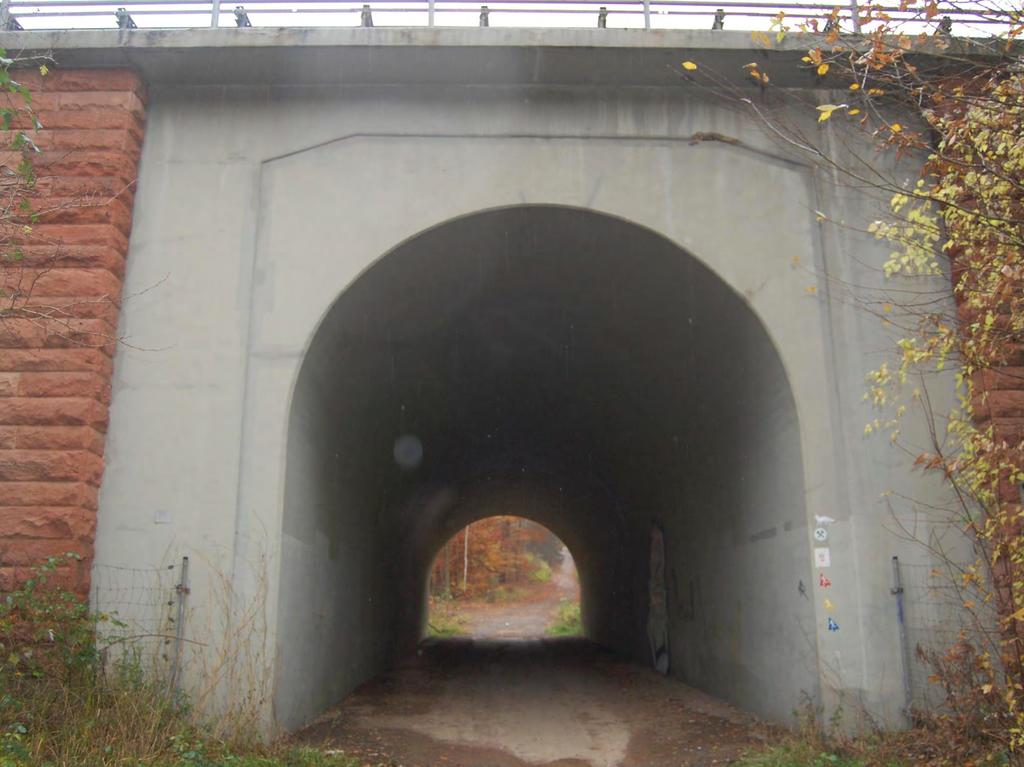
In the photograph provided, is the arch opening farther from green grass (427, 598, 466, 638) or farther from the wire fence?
the wire fence

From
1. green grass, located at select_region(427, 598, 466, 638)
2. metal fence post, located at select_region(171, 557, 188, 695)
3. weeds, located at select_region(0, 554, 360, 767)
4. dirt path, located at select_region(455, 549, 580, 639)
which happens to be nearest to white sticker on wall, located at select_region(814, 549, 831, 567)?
weeds, located at select_region(0, 554, 360, 767)

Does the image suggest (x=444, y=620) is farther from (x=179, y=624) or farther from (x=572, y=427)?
(x=179, y=624)

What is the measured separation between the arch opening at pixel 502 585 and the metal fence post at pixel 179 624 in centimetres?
1783

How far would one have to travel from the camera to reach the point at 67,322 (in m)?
7.84

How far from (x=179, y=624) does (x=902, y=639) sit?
5821 mm

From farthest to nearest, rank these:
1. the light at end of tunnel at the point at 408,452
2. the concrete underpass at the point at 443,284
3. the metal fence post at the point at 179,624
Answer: the light at end of tunnel at the point at 408,452 < the concrete underpass at the point at 443,284 < the metal fence post at the point at 179,624

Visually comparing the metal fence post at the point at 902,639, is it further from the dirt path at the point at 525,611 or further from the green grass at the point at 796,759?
the dirt path at the point at 525,611

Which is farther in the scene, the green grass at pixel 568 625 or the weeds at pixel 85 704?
the green grass at pixel 568 625

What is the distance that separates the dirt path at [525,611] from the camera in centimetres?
2905

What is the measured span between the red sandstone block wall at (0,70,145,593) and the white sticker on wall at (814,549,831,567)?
5.98 m

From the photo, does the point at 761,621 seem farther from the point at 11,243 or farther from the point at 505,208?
the point at 11,243

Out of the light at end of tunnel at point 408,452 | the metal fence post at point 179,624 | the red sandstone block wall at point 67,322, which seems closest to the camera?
the metal fence post at point 179,624

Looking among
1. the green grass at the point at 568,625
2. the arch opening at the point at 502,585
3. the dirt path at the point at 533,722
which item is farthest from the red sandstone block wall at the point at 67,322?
the green grass at the point at 568,625

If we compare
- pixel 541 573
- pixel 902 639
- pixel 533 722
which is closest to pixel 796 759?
pixel 902 639
